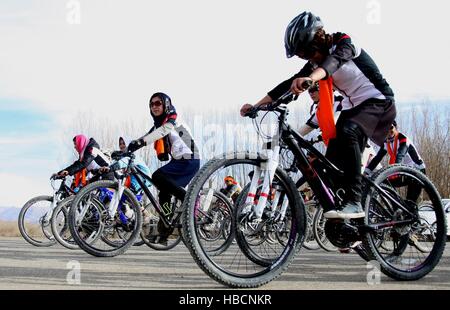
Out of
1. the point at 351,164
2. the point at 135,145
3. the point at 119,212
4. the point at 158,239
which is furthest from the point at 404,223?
the point at 119,212

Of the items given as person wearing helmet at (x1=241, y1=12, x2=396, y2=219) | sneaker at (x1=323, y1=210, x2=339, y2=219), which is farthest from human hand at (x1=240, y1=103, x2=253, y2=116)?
sneaker at (x1=323, y1=210, x2=339, y2=219)

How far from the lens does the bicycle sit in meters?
4.12

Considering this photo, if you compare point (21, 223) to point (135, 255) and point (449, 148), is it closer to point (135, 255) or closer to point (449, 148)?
point (135, 255)

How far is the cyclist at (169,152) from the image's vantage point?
759 centimetres

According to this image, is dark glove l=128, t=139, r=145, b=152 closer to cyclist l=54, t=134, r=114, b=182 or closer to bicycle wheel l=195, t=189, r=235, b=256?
bicycle wheel l=195, t=189, r=235, b=256

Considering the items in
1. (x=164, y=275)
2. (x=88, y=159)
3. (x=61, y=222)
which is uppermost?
(x=88, y=159)


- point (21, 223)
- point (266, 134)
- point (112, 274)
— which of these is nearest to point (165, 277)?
point (112, 274)

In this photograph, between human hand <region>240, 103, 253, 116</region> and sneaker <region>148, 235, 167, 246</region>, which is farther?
sneaker <region>148, 235, 167, 246</region>

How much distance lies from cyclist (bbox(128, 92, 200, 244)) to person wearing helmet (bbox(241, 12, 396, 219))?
9.57 ft

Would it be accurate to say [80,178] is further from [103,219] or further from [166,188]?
[166,188]

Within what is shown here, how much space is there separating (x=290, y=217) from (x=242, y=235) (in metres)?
0.37

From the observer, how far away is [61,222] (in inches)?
380

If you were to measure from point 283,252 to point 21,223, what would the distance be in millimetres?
7646

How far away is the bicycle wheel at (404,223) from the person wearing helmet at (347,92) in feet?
0.97
